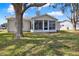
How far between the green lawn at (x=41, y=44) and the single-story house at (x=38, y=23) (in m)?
0.07

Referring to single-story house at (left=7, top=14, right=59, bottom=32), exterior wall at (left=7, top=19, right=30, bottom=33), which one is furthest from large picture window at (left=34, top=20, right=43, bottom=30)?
exterior wall at (left=7, top=19, right=30, bottom=33)

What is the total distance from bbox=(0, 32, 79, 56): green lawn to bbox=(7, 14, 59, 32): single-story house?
0.24 ft

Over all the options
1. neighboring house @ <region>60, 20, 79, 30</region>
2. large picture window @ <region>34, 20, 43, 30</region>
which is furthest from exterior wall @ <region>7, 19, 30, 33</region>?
neighboring house @ <region>60, 20, 79, 30</region>

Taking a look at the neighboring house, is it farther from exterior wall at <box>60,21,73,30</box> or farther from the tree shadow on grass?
the tree shadow on grass

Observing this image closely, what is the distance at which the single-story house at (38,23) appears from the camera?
5.69 meters

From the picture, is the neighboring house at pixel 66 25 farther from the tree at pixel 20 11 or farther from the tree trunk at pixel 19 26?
the tree trunk at pixel 19 26

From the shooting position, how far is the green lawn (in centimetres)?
567

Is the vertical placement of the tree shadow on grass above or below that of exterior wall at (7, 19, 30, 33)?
below

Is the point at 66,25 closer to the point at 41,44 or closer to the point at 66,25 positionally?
the point at 66,25

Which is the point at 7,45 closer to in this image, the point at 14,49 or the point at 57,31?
the point at 14,49

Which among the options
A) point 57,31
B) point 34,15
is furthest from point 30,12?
point 57,31

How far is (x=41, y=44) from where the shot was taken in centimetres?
572

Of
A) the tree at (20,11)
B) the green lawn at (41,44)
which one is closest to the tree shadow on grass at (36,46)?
the green lawn at (41,44)

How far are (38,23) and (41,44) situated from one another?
0.28m
